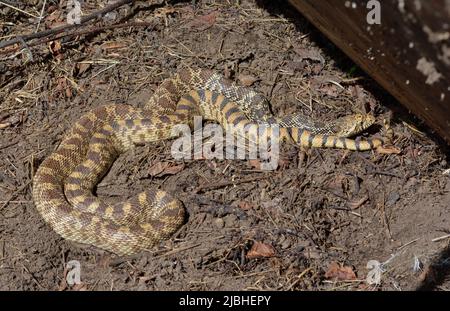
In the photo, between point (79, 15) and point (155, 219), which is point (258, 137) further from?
point (79, 15)

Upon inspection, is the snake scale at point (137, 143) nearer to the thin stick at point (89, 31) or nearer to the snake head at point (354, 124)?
the snake head at point (354, 124)

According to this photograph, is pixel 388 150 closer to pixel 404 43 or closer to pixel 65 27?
pixel 404 43

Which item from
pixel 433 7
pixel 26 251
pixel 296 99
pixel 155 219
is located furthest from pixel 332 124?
pixel 26 251

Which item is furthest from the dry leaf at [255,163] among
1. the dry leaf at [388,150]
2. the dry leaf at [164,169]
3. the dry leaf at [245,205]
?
the dry leaf at [388,150]

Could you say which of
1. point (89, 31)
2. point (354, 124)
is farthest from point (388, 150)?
point (89, 31)

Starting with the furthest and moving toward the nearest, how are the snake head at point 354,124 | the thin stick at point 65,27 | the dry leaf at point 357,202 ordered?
the thin stick at point 65,27 → the snake head at point 354,124 → the dry leaf at point 357,202

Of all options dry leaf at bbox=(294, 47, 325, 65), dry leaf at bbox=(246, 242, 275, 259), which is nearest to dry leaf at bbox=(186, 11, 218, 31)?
dry leaf at bbox=(294, 47, 325, 65)

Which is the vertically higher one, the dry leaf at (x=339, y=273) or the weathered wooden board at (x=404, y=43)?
the weathered wooden board at (x=404, y=43)
